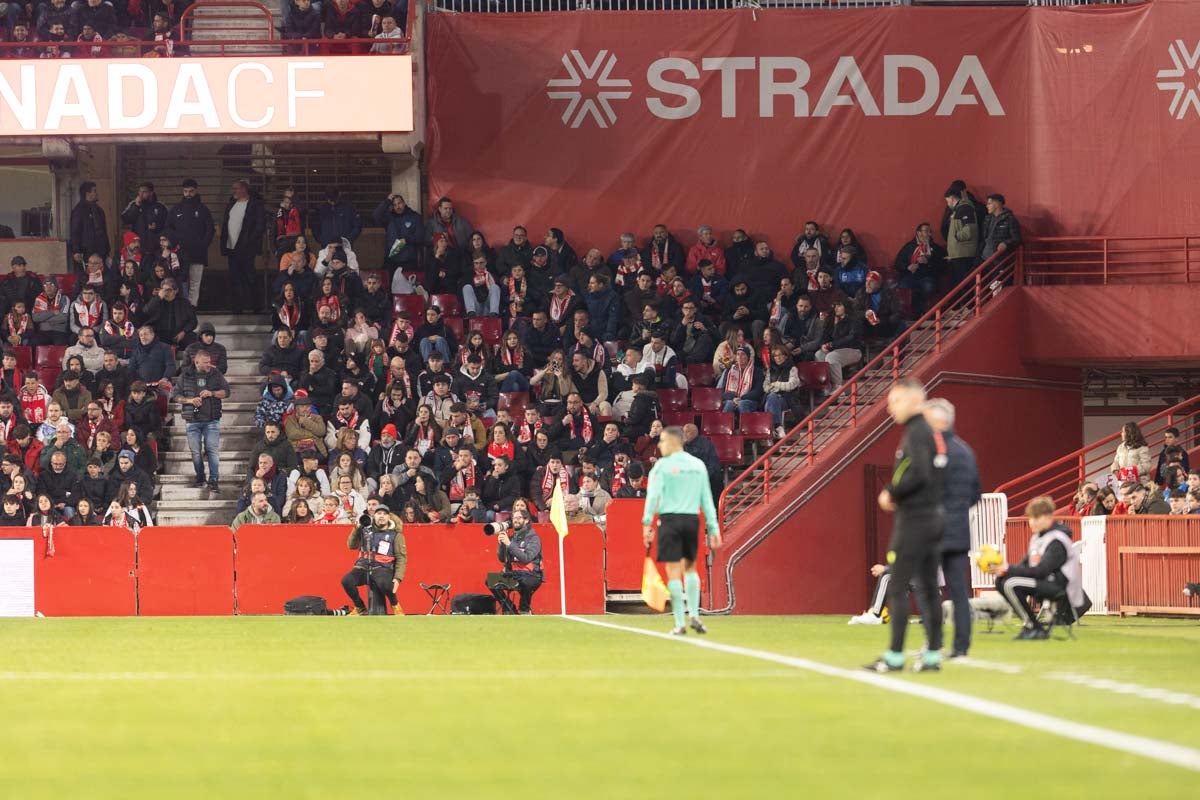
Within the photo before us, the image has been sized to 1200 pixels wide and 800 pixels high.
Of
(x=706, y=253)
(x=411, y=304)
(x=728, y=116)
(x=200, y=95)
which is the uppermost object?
(x=728, y=116)

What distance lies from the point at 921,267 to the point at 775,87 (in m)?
4.48

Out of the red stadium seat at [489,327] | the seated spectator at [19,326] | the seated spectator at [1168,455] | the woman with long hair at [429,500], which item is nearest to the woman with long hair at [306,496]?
the woman with long hair at [429,500]

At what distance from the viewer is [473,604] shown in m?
20.8

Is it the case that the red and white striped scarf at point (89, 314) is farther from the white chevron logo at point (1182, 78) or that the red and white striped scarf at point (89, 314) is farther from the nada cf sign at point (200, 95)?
the white chevron logo at point (1182, 78)

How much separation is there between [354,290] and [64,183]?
6.78 metres

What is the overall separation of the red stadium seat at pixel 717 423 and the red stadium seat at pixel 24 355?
32.6 ft

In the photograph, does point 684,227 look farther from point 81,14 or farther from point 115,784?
point 115,784

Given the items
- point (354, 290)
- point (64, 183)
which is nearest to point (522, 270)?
point (354, 290)

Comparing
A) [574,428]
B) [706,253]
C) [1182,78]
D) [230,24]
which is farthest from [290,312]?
[1182,78]

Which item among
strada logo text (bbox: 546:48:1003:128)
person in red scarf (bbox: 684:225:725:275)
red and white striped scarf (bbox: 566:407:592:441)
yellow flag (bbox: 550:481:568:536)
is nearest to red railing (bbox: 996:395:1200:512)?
person in red scarf (bbox: 684:225:725:275)

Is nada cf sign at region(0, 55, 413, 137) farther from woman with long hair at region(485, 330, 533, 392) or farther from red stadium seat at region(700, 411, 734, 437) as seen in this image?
red stadium seat at region(700, 411, 734, 437)

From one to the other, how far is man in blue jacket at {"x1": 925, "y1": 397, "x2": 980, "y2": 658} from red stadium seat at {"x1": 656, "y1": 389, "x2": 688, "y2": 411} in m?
13.2

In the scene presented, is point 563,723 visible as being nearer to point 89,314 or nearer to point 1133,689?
point 1133,689

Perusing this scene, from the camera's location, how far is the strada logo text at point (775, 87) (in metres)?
29.6
